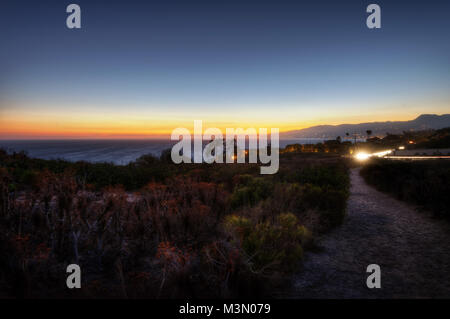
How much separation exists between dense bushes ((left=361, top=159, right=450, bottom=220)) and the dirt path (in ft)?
2.55

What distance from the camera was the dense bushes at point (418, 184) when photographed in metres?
7.46

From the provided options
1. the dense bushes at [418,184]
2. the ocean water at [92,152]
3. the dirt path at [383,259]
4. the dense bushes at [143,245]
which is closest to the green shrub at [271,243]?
the dense bushes at [143,245]

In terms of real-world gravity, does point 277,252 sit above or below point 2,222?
below

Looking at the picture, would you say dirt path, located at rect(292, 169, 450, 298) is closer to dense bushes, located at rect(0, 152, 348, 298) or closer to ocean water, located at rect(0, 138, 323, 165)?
dense bushes, located at rect(0, 152, 348, 298)

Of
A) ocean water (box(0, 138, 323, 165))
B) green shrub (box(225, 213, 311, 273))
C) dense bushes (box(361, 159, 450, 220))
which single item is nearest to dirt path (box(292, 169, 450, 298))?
green shrub (box(225, 213, 311, 273))

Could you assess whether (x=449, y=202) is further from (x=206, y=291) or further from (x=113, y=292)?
(x=113, y=292)

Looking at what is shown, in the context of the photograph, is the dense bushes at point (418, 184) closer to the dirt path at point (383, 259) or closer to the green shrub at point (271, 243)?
the dirt path at point (383, 259)

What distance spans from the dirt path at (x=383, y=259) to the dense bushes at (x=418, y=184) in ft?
2.55

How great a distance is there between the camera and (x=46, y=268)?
327 cm

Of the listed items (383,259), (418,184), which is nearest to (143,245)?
(383,259)

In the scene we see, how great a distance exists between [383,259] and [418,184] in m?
6.80
